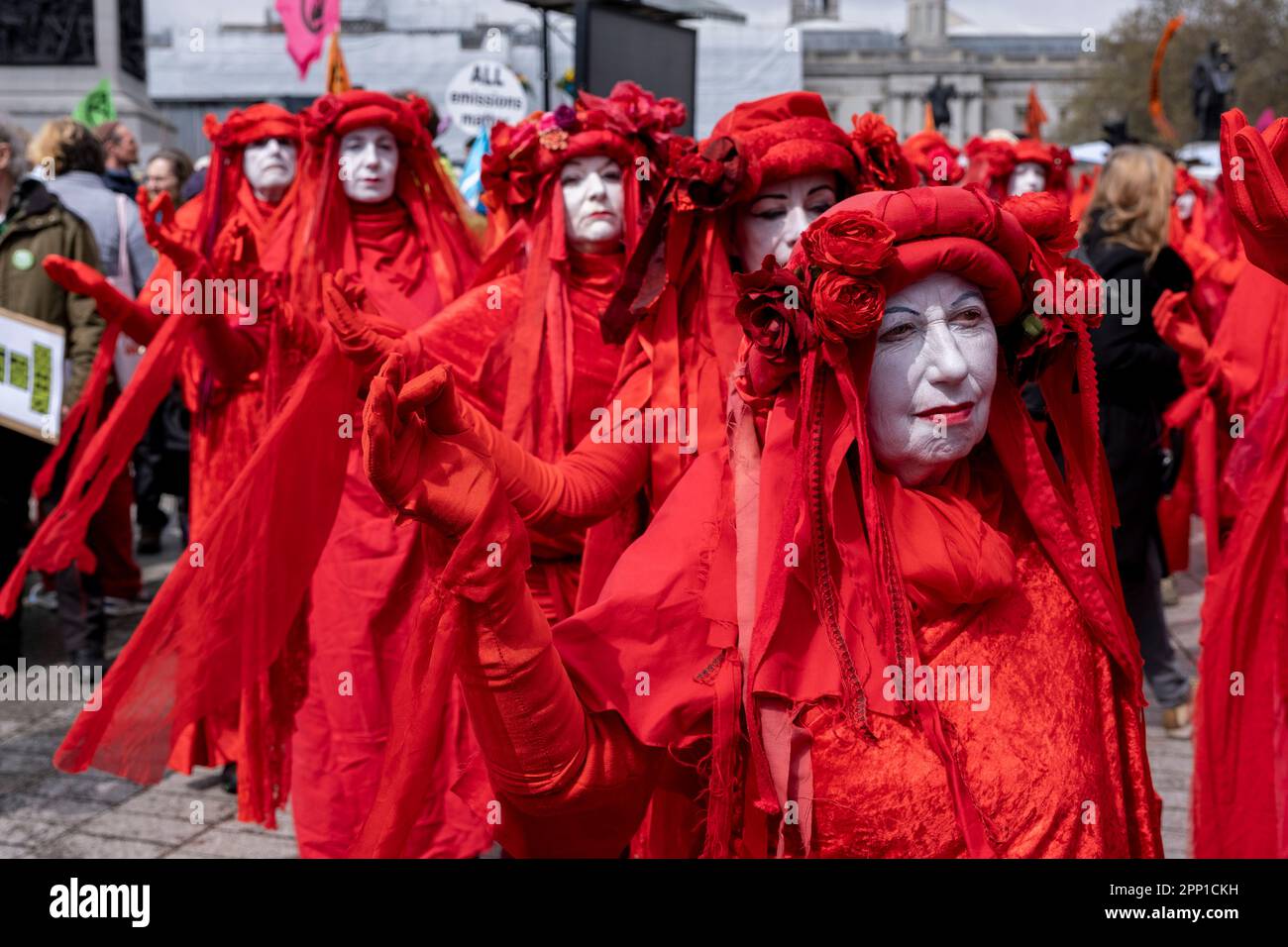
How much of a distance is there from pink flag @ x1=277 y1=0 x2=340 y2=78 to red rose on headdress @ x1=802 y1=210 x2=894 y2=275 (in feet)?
34.0

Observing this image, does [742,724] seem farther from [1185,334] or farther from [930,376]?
[1185,334]

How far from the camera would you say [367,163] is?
16.0ft

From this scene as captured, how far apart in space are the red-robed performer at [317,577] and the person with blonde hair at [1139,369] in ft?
7.80

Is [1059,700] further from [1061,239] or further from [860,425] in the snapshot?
[1061,239]

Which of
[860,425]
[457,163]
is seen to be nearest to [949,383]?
[860,425]

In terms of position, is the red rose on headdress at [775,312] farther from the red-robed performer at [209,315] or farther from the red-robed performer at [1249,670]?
the red-robed performer at [209,315]

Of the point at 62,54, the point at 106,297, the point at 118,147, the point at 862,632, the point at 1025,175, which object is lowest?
the point at 862,632

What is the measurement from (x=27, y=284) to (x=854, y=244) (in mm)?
4666

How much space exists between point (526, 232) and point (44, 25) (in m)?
14.0

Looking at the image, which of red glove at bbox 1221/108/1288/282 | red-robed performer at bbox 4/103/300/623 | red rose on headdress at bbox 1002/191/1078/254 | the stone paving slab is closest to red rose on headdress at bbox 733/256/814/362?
red rose on headdress at bbox 1002/191/1078/254

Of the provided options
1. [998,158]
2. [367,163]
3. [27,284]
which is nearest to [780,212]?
[367,163]

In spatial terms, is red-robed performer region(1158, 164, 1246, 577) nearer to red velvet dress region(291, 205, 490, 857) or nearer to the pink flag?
red velvet dress region(291, 205, 490, 857)

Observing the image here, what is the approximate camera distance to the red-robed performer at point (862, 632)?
210 cm

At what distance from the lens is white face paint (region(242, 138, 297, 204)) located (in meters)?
5.51
